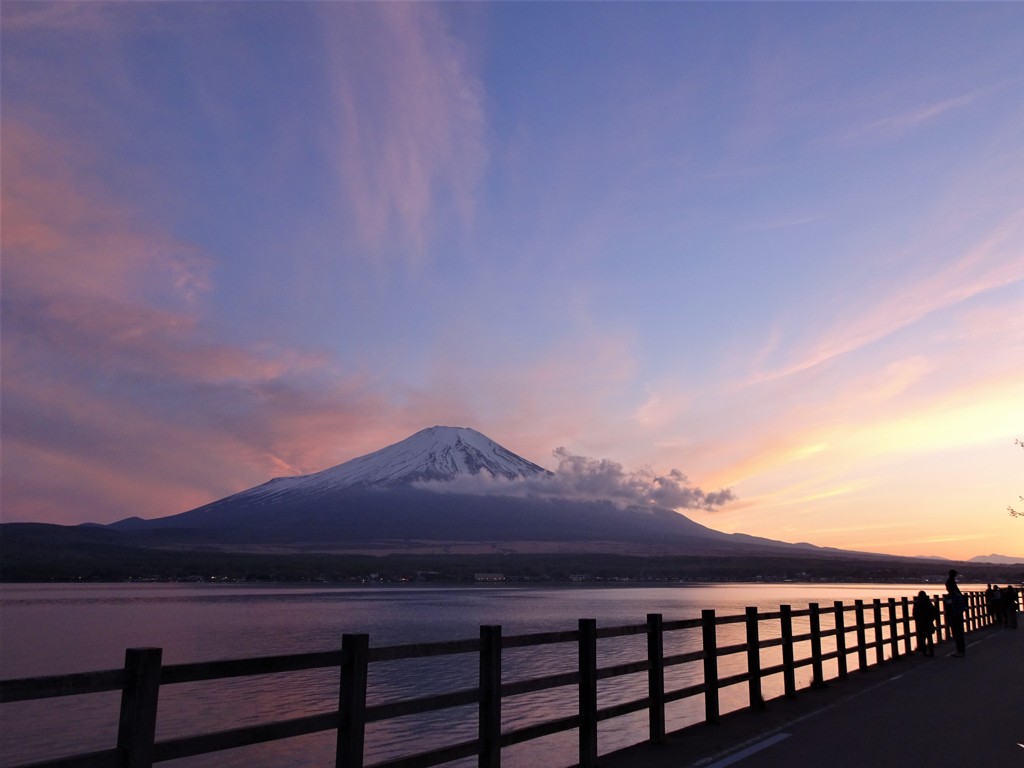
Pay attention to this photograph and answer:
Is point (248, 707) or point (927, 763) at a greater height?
point (927, 763)

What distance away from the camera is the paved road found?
335 inches

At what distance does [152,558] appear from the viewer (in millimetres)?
173250

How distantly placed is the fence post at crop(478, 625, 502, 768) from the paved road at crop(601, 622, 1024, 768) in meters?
1.72

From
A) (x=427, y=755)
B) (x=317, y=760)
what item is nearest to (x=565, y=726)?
(x=427, y=755)

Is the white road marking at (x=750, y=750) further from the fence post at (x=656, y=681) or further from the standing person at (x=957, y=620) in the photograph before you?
the standing person at (x=957, y=620)

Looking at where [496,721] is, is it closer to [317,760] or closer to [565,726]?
[565,726]

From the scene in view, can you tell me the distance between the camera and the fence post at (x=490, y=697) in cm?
726

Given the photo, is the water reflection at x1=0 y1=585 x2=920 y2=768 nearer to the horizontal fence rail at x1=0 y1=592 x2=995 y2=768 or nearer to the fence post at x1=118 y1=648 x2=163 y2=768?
the horizontal fence rail at x1=0 y1=592 x2=995 y2=768

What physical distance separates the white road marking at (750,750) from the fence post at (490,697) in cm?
234

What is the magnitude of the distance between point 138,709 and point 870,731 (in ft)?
28.0

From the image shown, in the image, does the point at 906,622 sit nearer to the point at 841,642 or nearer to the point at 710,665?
the point at 841,642

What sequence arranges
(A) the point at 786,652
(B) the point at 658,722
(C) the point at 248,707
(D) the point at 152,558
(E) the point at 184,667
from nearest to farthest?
(E) the point at 184,667, (B) the point at 658,722, (A) the point at 786,652, (C) the point at 248,707, (D) the point at 152,558

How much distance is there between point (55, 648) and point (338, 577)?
367 feet

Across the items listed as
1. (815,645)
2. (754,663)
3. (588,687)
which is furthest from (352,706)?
(815,645)
